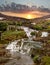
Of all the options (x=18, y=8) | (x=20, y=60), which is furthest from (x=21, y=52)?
(x=18, y=8)

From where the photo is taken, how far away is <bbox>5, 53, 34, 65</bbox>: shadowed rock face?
24.2m

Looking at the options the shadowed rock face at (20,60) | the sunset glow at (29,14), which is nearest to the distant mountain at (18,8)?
the sunset glow at (29,14)

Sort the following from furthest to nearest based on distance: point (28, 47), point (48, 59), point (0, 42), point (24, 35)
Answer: point (24, 35) → point (0, 42) → point (28, 47) → point (48, 59)

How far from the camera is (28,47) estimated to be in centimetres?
2956

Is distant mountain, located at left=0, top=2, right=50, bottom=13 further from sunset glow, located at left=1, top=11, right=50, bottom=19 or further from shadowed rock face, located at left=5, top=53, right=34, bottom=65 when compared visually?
shadowed rock face, located at left=5, top=53, right=34, bottom=65

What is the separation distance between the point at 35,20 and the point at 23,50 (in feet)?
59.3

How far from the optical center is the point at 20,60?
1004 inches

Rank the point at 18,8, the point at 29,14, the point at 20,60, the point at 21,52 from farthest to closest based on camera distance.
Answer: the point at 18,8 < the point at 29,14 < the point at 21,52 < the point at 20,60

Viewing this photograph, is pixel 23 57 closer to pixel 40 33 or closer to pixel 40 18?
pixel 40 33

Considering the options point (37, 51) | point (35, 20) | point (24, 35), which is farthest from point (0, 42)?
point (35, 20)

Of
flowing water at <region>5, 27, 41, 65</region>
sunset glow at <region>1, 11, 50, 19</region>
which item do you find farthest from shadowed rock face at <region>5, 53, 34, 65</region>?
sunset glow at <region>1, 11, 50, 19</region>

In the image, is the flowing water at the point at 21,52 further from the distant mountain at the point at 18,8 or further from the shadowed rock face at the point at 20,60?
the distant mountain at the point at 18,8

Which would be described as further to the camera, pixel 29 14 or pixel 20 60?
pixel 29 14

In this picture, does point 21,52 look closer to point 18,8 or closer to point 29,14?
point 29,14
